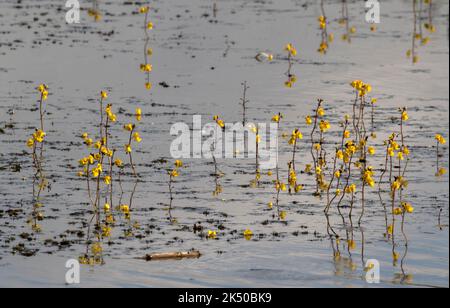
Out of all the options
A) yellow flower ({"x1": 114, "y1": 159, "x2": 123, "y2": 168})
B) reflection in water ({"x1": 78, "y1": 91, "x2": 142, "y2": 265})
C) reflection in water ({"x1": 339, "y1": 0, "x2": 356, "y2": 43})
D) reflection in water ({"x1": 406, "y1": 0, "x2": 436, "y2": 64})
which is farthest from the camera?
reflection in water ({"x1": 339, "y1": 0, "x2": 356, "y2": 43})

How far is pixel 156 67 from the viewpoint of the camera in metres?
20.2

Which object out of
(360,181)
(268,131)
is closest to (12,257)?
(360,181)

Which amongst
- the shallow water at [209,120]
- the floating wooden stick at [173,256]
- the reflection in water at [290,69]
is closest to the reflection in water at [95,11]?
the shallow water at [209,120]

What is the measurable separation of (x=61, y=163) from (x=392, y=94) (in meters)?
5.56

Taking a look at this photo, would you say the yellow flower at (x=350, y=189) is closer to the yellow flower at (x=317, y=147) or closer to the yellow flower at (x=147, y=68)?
the yellow flower at (x=317, y=147)

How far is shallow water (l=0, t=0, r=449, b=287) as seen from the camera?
11289mm

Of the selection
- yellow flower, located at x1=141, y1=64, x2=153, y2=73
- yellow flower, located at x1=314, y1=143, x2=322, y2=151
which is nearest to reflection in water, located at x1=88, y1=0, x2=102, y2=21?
yellow flower, located at x1=141, y1=64, x2=153, y2=73

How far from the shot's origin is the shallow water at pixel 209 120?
444 inches

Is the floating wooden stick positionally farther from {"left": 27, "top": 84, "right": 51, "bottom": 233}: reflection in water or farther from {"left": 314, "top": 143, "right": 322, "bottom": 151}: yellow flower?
{"left": 314, "top": 143, "right": 322, "bottom": 151}: yellow flower

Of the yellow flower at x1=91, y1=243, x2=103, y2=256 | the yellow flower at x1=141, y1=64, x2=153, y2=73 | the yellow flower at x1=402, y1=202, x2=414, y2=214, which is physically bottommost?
the yellow flower at x1=91, y1=243, x2=103, y2=256

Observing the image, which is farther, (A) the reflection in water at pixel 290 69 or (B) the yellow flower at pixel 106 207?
(A) the reflection in water at pixel 290 69

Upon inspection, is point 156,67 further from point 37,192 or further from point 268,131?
point 37,192

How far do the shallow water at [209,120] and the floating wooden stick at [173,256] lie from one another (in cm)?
10

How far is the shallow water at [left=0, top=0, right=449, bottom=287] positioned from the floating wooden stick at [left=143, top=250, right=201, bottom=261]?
Result: 0.10m
